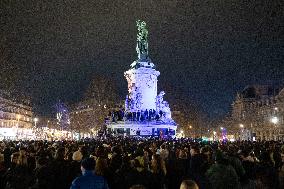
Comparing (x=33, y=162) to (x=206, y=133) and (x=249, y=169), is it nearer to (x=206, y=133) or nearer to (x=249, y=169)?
(x=249, y=169)

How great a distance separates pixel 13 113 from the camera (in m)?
153

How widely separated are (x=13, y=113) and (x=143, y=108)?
9070cm

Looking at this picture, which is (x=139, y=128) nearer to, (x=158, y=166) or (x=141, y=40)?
(x=141, y=40)

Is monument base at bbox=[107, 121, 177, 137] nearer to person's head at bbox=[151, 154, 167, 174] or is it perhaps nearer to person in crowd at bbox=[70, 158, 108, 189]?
person's head at bbox=[151, 154, 167, 174]

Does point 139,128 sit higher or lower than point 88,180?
higher

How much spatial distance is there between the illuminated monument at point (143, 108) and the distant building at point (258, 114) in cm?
3069

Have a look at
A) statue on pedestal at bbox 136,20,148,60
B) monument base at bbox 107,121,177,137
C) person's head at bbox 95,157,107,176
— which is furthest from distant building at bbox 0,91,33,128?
person's head at bbox 95,157,107,176

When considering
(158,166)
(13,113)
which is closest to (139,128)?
(158,166)

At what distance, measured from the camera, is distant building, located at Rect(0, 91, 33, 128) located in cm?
13938

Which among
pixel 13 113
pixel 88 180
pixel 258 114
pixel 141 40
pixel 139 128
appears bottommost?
pixel 88 180

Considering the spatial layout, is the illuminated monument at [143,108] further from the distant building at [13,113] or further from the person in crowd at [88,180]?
the distant building at [13,113]

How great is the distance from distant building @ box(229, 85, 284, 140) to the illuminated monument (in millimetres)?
30686

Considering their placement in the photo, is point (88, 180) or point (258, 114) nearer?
point (88, 180)

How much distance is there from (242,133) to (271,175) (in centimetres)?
12866
